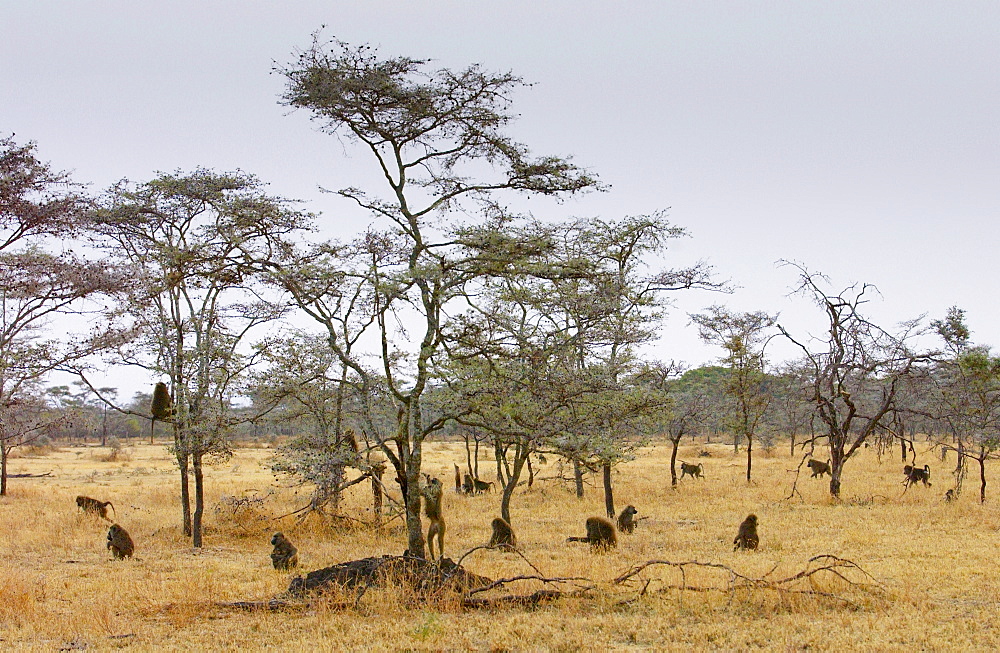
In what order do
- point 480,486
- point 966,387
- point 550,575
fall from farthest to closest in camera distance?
1. point 480,486
2. point 966,387
3. point 550,575

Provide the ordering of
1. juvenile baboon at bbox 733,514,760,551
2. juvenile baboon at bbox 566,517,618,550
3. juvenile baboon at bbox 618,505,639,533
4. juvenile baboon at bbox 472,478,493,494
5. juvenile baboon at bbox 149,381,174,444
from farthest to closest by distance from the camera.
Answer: juvenile baboon at bbox 472,478,493,494 → juvenile baboon at bbox 618,505,639,533 → juvenile baboon at bbox 149,381,174,444 → juvenile baboon at bbox 566,517,618,550 → juvenile baboon at bbox 733,514,760,551

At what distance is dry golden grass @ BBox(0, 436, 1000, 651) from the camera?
22.8 feet

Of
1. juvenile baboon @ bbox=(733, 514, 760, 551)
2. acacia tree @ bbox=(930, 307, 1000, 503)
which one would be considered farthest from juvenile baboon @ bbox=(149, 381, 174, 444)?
acacia tree @ bbox=(930, 307, 1000, 503)

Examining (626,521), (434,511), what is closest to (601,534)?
(626,521)

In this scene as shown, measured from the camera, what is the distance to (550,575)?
9.55 m

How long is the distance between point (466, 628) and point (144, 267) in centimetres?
906

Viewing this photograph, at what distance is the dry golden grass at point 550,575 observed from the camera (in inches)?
273

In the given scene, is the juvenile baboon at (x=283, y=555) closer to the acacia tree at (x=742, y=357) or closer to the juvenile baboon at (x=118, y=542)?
the juvenile baboon at (x=118, y=542)

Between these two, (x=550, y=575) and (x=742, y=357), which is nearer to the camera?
(x=550, y=575)

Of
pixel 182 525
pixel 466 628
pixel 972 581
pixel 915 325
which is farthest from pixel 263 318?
pixel 915 325

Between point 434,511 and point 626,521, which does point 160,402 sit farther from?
point 626,521

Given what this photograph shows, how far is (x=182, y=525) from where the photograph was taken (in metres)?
15.7

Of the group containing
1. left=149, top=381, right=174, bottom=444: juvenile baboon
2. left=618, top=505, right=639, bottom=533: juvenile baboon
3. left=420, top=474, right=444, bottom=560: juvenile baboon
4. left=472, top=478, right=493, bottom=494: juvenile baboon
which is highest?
left=149, top=381, right=174, bottom=444: juvenile baboon

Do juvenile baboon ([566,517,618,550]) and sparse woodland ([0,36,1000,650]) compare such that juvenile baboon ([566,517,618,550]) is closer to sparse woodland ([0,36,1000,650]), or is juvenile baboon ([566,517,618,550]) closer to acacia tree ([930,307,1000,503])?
sparse woodland ([0,36,1000,650])
